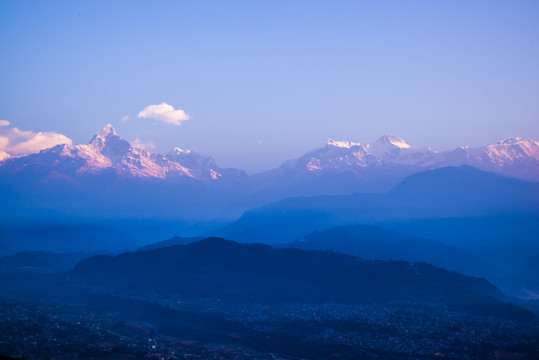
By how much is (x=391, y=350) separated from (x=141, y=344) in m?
56.0

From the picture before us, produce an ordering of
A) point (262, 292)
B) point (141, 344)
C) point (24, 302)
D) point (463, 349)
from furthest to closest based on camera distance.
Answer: point (262, 292), point (24, 302), point (141, 344), point (463, 349)

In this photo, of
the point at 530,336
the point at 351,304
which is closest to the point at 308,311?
the point at 351,304

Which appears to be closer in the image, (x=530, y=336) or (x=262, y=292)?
(x=530, y=336)

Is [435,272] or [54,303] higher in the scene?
[435,272]

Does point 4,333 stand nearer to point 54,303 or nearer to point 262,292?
point 54,303

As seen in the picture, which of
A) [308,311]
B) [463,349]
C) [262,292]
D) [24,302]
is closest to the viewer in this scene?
[463,349]

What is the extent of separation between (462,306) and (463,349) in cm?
4566

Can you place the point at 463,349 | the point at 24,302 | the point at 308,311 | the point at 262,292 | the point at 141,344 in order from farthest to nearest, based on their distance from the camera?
1. the point at 262,292
2. the point at 24,302
3. the point at 308,311
4. the point at 141,344
5. the point at 463,349

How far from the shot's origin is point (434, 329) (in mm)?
134625

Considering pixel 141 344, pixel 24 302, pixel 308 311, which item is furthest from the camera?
pixel 24 302

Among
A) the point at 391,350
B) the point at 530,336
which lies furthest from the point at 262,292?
the point at 530,336

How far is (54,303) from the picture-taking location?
177 metres

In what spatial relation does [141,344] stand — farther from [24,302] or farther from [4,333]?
[24,302]

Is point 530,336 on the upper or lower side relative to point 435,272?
lower
